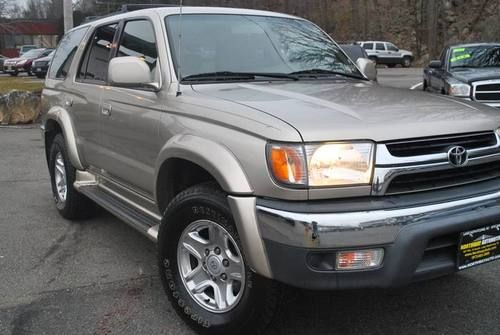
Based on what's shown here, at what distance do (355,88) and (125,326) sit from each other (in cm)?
207

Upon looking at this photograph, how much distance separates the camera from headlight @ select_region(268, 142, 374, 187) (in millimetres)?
2602

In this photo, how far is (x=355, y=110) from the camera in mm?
2902

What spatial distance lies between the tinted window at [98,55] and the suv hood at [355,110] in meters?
1.46

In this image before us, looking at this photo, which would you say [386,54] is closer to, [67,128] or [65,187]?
[65,187]

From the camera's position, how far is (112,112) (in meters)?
4.19

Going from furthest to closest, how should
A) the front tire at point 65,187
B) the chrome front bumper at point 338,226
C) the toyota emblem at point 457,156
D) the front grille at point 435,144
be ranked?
the front tire at point 65,187 < the toyota emblem at point 457,156 < the front grille at point 435,144 < the chrome front bumper at point 338,226

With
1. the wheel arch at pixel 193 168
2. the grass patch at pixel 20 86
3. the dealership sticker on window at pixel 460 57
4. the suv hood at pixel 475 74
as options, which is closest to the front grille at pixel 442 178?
the wheel arch at pixel 193 168

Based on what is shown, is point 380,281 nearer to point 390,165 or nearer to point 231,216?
point 390,165

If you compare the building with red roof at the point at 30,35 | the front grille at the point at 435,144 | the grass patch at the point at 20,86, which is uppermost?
the building with red roof at the point at 30,35

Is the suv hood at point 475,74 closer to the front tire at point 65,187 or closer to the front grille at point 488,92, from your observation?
the front grille at point 488,92

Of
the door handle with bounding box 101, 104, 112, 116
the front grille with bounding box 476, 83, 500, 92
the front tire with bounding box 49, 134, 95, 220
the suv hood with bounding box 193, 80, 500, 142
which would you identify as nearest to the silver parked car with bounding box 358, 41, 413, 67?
the front grille with bounding box 476, 83, 500, 92

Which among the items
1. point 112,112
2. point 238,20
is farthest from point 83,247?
point 238,20

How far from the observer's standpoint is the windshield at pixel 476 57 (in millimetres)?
10953

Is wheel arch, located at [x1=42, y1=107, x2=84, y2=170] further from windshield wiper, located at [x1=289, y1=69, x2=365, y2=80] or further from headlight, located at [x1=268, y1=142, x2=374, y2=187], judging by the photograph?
headlight, located at [x1=268, y1=142, x2=374, y2=187]
